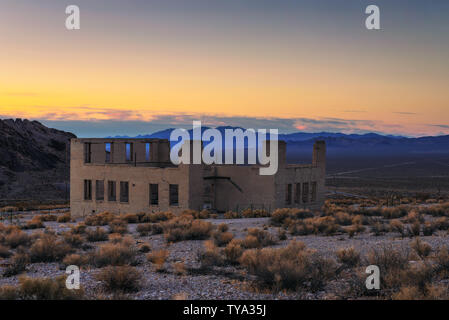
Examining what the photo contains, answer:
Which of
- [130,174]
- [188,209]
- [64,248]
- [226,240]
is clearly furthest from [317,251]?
[130,174]

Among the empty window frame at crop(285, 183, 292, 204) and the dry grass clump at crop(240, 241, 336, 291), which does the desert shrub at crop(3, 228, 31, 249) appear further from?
the empty window frame at crop(285, 183, 292, 204)

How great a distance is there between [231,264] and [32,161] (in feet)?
245

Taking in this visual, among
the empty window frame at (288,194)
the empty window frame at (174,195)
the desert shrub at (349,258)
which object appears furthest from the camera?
the empty window frame at (288,194)

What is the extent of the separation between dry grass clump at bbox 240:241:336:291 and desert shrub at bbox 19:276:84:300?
12.1 ft

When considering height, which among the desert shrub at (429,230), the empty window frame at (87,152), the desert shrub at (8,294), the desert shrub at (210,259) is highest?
the empty window frame at (87,152)

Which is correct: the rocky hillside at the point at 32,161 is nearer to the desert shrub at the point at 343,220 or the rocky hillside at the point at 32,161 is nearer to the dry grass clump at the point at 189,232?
the dry grass clump at the point at 189,232

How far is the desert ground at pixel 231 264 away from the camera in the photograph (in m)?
9.64

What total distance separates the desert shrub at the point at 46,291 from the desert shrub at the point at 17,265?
10.6 ft

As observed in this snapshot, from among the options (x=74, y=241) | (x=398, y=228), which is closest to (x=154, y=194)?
(x=74, y=241)

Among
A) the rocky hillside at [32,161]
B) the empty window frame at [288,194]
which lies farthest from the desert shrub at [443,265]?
the rocky hillside at [32,161]

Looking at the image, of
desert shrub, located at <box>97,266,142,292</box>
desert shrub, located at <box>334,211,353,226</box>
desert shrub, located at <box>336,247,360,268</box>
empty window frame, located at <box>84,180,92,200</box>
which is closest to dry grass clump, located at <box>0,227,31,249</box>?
desert shrub, located at <box>97,266,142,292</box>

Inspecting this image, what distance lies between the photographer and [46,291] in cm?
930

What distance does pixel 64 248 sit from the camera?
48.5 feet
